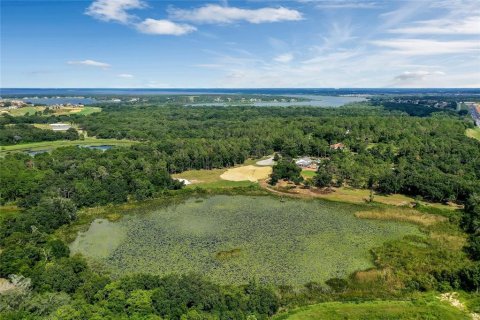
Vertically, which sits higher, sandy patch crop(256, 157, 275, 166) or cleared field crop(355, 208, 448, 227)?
sandy patch crop(256, 157, 275, 166)

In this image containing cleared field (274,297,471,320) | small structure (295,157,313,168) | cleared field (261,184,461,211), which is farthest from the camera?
small structure (295,157,313,168)

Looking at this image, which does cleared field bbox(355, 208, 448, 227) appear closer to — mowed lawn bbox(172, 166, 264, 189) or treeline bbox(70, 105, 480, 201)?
treeline bbox(70, 105, 480, 201)

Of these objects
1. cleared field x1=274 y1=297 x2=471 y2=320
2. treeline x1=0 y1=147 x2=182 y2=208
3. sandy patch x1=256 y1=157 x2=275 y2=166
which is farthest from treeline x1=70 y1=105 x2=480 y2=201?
cleared field x1=274 y1=297 x2=471 y2=320

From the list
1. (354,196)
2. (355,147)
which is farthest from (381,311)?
(355,147)

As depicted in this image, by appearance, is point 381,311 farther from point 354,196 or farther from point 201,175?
point 201,175

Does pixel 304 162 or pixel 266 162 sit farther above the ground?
pixel 304 162

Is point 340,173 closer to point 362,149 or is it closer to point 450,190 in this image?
point 450,190
